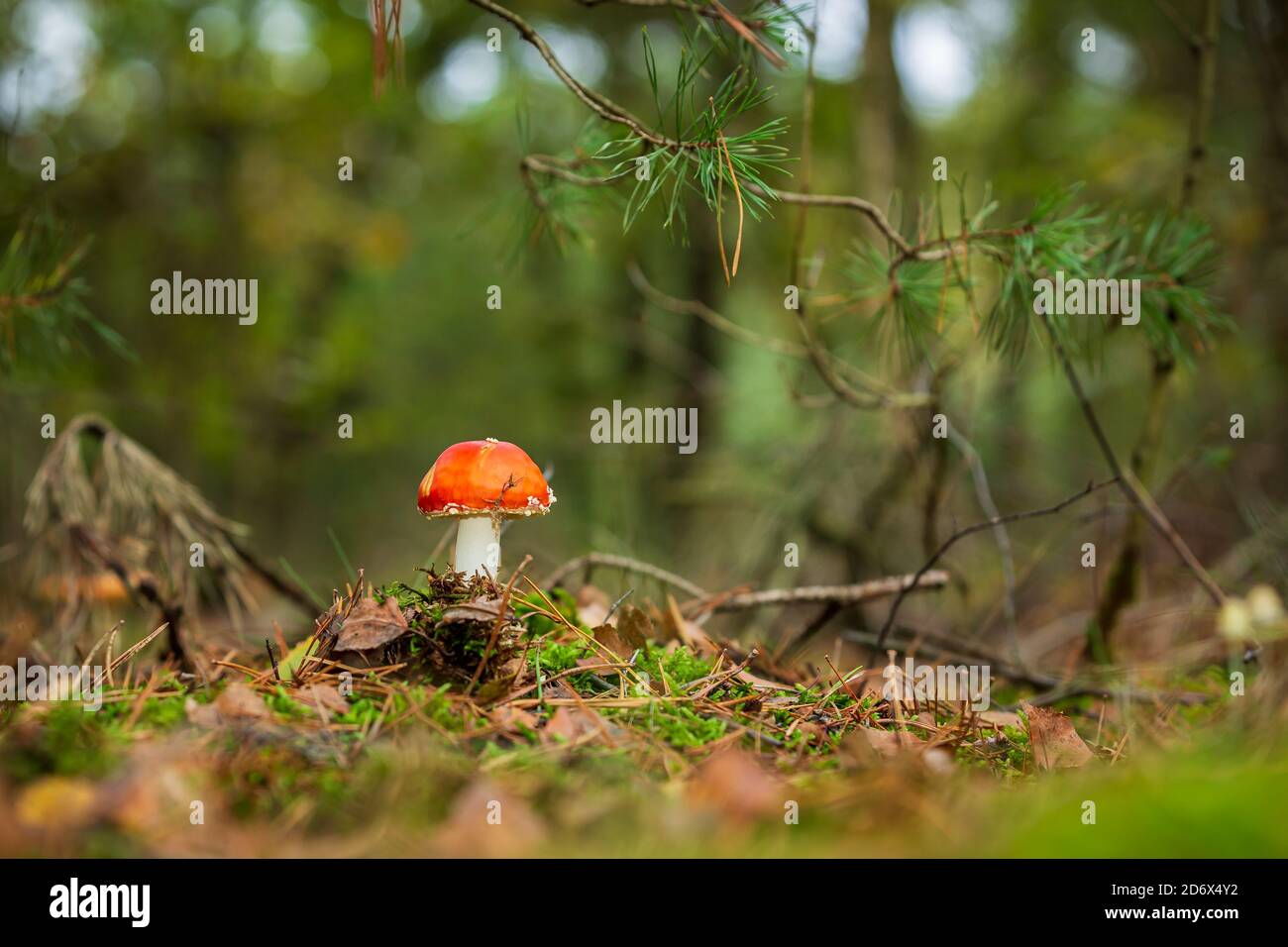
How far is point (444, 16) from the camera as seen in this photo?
26.6 feet

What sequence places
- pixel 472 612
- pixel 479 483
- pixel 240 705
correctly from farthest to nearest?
pixel 479 483 → pixel 472 612 → pixel 240 705

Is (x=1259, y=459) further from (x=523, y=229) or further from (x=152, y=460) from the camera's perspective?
(x=152, y=460)

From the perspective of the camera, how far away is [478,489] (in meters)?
2.19

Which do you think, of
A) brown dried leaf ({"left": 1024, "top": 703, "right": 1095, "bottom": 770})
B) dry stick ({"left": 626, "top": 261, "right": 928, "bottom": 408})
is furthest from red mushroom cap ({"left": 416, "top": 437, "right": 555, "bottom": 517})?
brown dried leaf ({"left": 1024, "top": 703, "right": 1095, "bottom": 770})

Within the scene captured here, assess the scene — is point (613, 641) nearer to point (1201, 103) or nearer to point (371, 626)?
point (371, 626)

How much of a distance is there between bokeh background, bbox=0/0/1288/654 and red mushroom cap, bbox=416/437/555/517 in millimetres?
1049

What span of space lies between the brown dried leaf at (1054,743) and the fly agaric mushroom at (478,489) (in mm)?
1312

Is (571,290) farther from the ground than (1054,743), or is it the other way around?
(571,290)

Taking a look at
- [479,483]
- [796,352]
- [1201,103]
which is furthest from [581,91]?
[1201,103]

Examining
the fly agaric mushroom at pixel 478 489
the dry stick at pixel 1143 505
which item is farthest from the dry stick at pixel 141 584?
the dry stick at pixel 1143 505

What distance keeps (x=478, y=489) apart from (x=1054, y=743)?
1474 mm

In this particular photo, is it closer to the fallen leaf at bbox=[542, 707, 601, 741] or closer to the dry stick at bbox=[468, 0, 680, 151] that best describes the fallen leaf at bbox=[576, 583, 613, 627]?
the fallen leaf at bbox=[542, 707, 601, 741]
